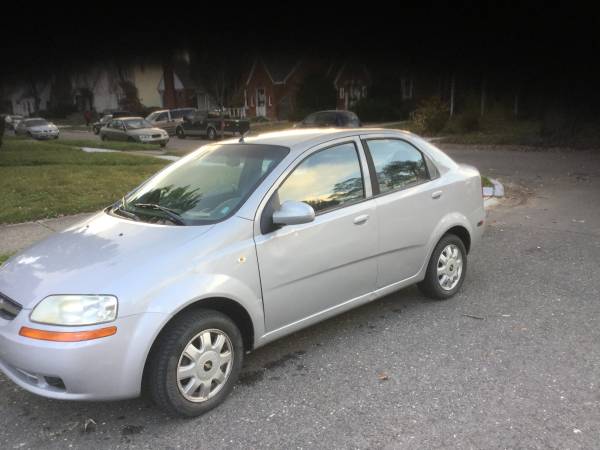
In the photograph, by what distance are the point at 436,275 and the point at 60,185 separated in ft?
25.9

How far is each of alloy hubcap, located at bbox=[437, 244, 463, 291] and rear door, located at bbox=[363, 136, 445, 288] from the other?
1.01 feet

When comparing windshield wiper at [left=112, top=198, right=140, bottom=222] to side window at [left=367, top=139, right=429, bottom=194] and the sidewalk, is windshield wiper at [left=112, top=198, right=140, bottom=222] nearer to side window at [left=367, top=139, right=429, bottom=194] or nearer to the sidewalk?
side window at [left=367, top=139, right=429, bottom=194]

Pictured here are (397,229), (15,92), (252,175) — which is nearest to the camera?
(15,92)

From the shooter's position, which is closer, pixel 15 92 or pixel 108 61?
pixel 108 61

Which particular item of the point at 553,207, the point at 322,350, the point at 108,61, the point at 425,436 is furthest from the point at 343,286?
the point at 553,207

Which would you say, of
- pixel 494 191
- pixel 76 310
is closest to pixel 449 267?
pixel 76 310

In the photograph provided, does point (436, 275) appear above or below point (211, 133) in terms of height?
above

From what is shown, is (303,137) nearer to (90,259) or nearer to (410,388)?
(90,259)

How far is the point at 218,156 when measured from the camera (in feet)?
14.3

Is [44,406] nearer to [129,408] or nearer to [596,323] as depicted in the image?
[129,408]

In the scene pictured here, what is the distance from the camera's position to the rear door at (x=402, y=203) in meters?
4.30

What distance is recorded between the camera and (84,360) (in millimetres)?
2830

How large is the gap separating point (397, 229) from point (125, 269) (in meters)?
2.19

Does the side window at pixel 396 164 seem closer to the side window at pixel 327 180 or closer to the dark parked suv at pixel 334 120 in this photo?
the side window at pixel 327 180
